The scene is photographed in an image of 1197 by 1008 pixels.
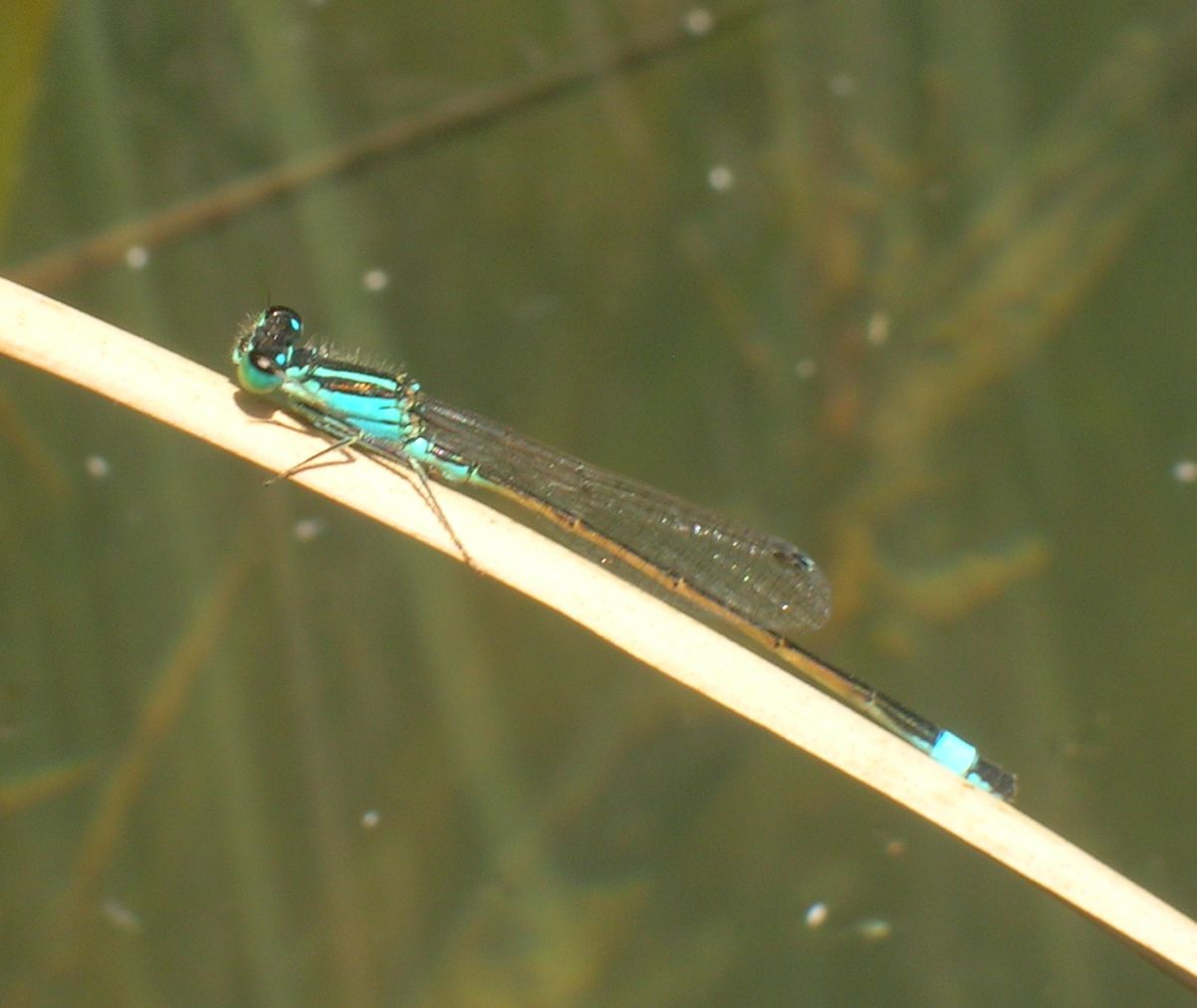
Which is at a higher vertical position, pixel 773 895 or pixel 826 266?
pixel 826 266

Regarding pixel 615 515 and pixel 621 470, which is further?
pixel 621 470

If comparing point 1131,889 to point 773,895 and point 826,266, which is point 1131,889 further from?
point 826,266

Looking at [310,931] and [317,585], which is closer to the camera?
[310,931]

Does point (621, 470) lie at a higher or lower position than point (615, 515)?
higher

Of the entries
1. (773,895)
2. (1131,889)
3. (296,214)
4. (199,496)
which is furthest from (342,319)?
(1131,889)

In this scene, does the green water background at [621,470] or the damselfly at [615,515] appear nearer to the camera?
the damselfly at [615,515]

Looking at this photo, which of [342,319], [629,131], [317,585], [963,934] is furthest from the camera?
[629,131]

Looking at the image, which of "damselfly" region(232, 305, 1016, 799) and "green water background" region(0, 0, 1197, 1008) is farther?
"green water background" region(0, 0, 1197, 1008)

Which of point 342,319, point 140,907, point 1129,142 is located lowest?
point 140,907
